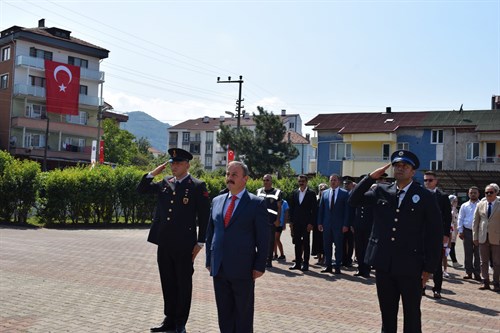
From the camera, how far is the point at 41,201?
2422 cm

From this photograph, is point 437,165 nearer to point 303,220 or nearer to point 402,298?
point 303,220

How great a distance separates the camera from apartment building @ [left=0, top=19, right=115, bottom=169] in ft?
186

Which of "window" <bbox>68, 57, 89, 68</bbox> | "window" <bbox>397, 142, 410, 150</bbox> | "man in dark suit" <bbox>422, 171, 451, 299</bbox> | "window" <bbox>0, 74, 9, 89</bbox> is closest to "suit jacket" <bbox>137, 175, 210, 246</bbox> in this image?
"man in dark suit" <bbox>422, 171, 451, 299</bbox>

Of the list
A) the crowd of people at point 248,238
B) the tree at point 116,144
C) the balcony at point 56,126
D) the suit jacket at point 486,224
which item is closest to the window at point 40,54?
the balcony at point 56,126

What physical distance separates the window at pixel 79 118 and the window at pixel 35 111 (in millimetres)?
3215

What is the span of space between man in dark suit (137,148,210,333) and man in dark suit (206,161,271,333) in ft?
3.97

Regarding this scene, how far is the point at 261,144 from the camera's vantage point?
52.5m

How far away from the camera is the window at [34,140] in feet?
192

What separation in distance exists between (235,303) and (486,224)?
7.94m

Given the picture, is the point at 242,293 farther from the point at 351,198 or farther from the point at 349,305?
the point at 349,305

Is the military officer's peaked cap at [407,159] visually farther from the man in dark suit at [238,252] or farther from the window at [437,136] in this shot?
the window at [437,136]

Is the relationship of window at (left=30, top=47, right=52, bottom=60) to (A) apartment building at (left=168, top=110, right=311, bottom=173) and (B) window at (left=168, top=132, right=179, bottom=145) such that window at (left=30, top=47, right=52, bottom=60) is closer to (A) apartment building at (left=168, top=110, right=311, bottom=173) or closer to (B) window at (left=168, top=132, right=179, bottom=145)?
(A) apartment building at (left=168, top=110, right=311, bottom=173)

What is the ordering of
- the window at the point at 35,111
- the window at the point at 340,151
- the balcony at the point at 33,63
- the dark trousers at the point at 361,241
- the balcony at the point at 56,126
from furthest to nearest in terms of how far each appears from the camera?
1. the window at the point at 35,111
2. the balcony at the point at 56,126
3. the balcony at the point at 33,63
4. the window at the point at 340,151
5. the dark trousers at the point at 361,241

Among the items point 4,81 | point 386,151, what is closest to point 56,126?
point 4,81
